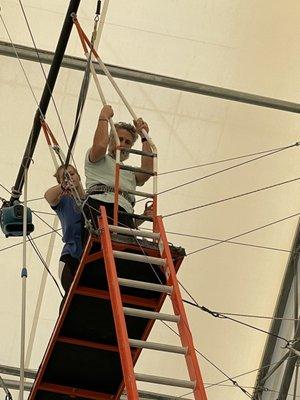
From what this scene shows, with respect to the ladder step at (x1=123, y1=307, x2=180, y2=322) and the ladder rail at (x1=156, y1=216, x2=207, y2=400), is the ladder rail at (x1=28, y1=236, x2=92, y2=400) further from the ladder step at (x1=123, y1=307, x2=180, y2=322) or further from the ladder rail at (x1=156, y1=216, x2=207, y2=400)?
the ladder step at (x1=123, y1=307, x2=180, y2=322)

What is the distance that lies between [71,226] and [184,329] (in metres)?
1.17

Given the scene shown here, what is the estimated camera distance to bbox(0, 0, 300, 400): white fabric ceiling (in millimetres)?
7137

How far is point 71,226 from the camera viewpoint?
4.69 m

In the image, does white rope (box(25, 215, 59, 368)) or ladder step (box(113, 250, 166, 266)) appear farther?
white rope (box(25, 215, 59, 368))

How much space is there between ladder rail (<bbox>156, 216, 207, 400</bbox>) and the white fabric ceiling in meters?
3.11

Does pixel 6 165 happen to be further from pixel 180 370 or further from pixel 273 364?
pixel 273 364

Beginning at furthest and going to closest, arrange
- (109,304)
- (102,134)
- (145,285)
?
(109,304), (102,134), (145,285)

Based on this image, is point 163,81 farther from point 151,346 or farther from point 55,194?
point 151,346

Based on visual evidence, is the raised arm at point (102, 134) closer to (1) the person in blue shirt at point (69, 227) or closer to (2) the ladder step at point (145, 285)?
(1) the person in blue shirt at point (69, 227)

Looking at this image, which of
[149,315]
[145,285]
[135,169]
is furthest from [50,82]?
[149,315]

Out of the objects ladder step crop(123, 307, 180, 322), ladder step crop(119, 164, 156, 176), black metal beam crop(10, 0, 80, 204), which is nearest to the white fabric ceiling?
black metal beam crop(10, 0, 80, 204)

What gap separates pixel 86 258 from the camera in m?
4.28

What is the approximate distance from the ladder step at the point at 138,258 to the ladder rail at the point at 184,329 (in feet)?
0.12

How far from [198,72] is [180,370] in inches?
90.0
